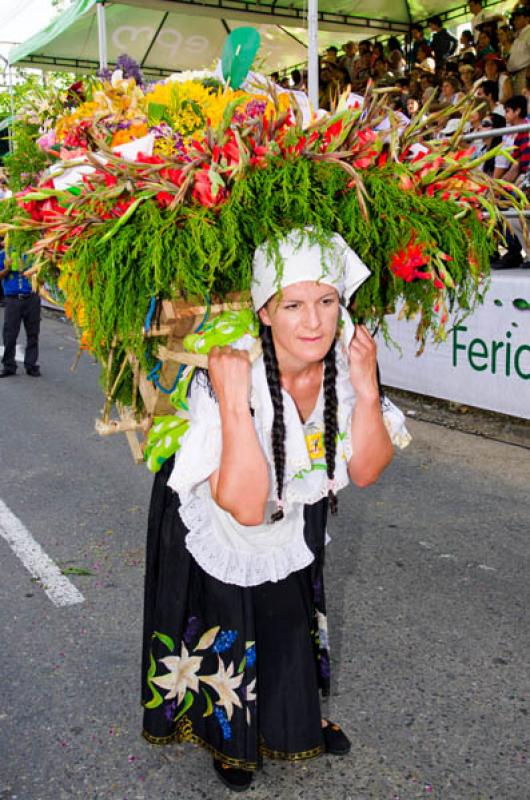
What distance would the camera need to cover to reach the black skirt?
7.80ft

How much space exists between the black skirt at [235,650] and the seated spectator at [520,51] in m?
7.75

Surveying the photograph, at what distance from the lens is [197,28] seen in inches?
486

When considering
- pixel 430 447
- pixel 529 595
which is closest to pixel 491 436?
pixel 430 447

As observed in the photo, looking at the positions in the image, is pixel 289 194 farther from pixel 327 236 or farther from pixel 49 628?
pixel 49 628

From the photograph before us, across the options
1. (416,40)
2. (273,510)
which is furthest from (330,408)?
(416,40)

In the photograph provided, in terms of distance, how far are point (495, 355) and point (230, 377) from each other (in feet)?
15.2

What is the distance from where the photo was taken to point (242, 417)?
208cm

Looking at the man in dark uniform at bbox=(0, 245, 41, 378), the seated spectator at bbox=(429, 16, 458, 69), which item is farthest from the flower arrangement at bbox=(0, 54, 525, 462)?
the seated spectator at bbox=(429, 16, 458, 69)

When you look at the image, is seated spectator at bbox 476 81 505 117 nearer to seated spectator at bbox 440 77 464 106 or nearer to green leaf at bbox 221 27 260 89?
seated spectator at bbox 440 77 464 106

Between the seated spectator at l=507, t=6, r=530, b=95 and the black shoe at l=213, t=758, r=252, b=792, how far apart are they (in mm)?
8039

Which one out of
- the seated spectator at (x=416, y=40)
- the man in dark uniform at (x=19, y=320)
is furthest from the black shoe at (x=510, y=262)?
the seated spectator at (x=416, y=40)

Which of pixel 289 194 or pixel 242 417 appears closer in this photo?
pixel 289 194

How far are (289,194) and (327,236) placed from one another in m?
0.15

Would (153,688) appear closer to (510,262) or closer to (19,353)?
(510,262)
